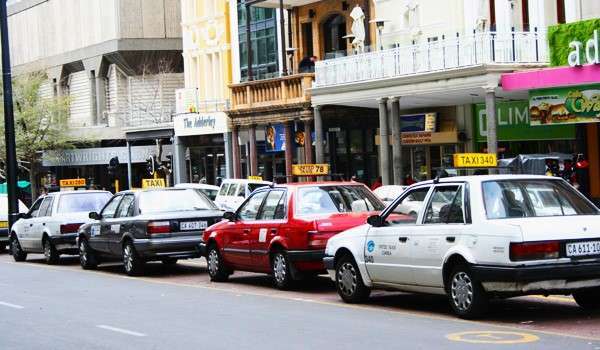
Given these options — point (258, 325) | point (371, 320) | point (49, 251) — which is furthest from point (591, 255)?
point (49, 251)

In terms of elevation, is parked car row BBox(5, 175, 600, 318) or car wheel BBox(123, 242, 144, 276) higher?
parked car row BBox(5, 175, 600, 318)

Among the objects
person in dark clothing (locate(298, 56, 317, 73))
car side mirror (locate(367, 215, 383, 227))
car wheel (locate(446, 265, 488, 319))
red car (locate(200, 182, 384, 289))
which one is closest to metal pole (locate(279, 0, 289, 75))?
person in dark clothing (locate(298, 56, 317, 73))

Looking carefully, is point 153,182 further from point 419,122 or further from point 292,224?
point 292,224

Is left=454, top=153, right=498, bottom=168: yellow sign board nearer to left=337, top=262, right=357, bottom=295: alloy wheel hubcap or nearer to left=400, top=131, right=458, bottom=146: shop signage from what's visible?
left=337, top=262, right=357, bottom=295: alloy wheel hubcap

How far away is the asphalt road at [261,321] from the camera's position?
37.2 ft

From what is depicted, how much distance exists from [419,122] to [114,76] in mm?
24691

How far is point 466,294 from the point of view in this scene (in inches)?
488

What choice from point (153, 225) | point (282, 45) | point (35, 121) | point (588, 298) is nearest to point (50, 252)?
point (153, 225)

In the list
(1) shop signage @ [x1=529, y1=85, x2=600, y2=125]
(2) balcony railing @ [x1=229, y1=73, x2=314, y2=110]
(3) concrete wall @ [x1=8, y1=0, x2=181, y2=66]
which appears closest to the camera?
(1) shop signage @ [x1=529, y1=85, x2=600, y2=125]

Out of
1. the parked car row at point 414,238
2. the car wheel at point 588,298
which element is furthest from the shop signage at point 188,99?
the car wheel at point 588,298

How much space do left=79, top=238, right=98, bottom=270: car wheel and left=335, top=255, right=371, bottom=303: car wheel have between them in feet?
31.7

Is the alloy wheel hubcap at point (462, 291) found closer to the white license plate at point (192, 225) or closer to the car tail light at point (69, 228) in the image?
the white license plate at point (192, 225)

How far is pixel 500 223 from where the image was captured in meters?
12.0

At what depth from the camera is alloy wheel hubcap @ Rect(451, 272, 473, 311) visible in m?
12.3
